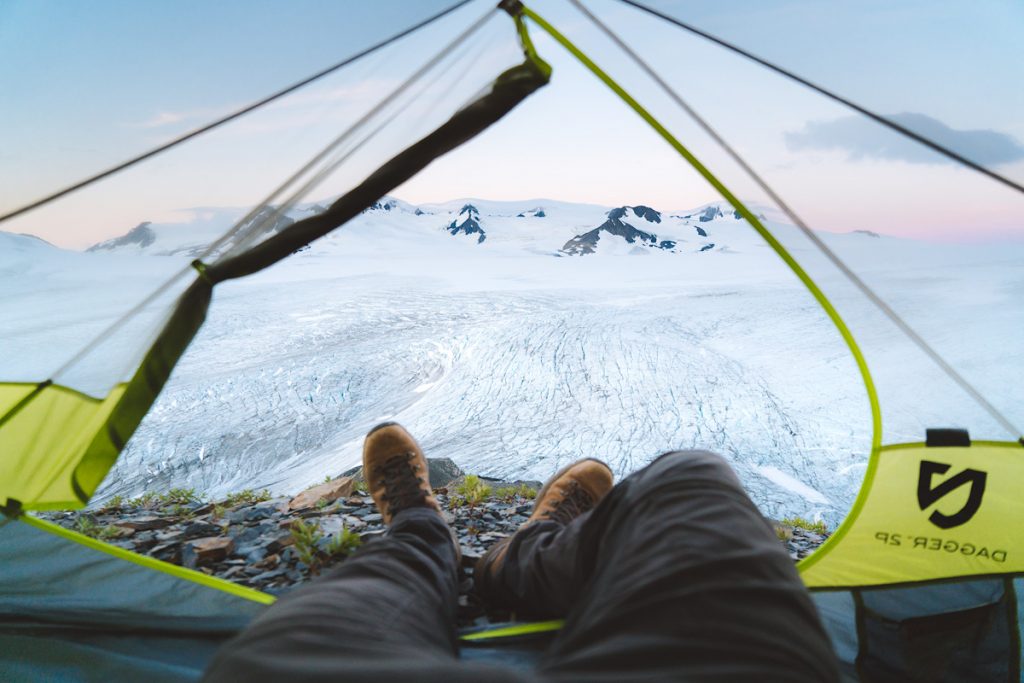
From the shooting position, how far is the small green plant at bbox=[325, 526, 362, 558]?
1477 millimetres

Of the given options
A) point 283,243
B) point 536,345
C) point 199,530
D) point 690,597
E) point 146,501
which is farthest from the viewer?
point 536,345

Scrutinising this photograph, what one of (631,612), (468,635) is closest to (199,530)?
(468,635)

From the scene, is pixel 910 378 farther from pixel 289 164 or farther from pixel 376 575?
pixel 289 164

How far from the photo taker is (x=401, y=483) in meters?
1.36

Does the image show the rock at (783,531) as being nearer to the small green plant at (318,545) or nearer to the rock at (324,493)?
the small green plant at (318,545)

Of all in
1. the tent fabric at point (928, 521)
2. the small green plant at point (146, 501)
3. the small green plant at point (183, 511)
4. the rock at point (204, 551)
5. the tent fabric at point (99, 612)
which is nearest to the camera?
the tent fabric at point (99, 612)

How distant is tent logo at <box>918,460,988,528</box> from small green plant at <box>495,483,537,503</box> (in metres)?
0.99

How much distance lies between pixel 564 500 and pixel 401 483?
0.33 meters

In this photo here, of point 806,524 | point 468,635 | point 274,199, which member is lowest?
point 806,524

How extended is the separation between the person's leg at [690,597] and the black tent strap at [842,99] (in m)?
0.67

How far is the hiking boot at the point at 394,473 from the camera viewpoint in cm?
133

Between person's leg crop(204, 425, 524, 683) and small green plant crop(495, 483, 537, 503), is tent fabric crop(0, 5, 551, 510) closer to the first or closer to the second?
person's leg crop(204, 425, 524, 683)

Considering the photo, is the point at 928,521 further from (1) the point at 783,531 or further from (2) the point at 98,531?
(2) the point at 98,531

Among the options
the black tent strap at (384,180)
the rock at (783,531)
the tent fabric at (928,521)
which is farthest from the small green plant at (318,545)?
the rock at (783,531)
